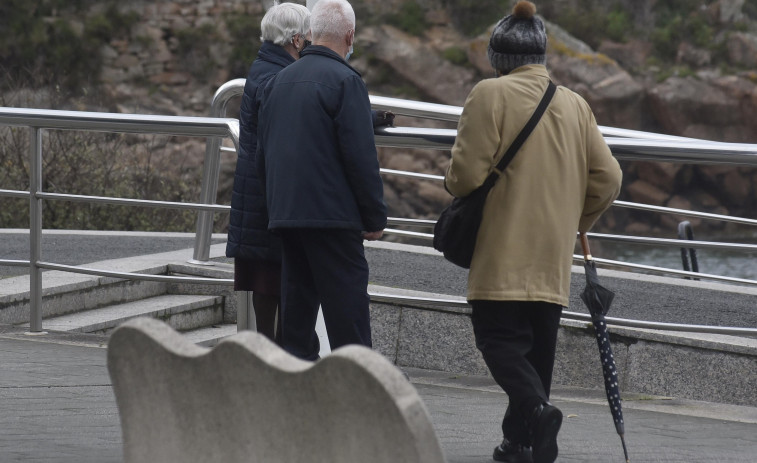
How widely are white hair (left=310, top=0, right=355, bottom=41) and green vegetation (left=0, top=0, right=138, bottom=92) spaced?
3519 centimetres

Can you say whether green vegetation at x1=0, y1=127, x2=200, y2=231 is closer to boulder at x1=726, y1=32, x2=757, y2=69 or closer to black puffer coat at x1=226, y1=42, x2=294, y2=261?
black puffer coat at x1=226, y1=42, x2=294, y2=261

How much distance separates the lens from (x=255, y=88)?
14.8ft

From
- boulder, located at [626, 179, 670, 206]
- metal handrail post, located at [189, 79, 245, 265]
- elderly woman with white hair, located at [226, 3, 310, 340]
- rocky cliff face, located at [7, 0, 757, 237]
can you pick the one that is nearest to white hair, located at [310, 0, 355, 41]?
elderly woman with white hair, located at [226, 3, 310, 340]

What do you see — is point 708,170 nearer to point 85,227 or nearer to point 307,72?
point 85,227

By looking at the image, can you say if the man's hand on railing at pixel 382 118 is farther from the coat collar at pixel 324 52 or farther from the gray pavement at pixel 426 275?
the gray pavement at pixel 426 275

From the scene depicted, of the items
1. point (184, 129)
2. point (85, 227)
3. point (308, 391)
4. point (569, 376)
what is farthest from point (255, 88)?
point (85, 227)

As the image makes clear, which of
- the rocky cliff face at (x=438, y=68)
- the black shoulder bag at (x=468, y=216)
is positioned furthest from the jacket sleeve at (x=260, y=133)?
the rocky cliff face at (x=438, y=68)

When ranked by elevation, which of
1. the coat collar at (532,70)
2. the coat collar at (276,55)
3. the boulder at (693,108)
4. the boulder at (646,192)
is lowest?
the boulder at (646,192)

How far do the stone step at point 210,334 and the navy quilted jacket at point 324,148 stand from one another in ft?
7.68

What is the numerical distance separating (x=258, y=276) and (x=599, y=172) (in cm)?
150

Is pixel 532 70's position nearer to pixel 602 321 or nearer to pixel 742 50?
pixel 602 321

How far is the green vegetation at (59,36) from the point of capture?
38938 mm

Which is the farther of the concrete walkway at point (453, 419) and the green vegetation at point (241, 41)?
the green vegetation at point (241, 41)

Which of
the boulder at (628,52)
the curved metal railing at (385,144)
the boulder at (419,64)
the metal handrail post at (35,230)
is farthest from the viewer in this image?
the boulder at (628,52)
